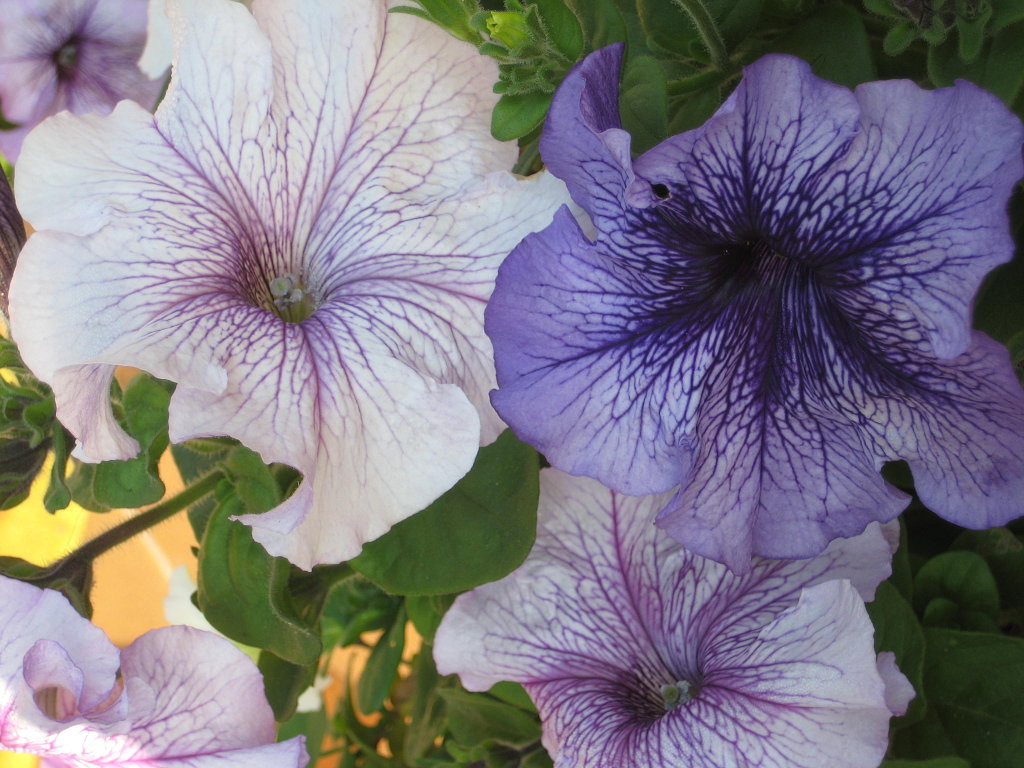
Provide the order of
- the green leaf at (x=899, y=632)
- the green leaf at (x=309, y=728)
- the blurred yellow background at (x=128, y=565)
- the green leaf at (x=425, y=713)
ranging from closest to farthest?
the green leaf at (x=899, y=632)
the green leaf at (x=425, y=713)
the green leaf at (x=309, y=728)
the blurred yellow background at (x=128, y=565)

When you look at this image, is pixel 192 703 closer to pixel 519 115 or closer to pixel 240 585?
pixel 240 585

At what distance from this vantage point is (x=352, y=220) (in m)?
0.49

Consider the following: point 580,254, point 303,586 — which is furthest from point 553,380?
point 303,586

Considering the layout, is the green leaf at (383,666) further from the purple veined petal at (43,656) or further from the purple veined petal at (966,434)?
the purple veined petal at (966,434)

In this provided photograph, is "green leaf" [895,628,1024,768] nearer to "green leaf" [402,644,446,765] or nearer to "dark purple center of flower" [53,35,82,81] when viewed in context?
"green leaf" [402,644,446,765]

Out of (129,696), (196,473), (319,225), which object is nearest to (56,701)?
(129,696)

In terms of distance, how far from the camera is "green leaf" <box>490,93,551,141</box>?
17.8 inches

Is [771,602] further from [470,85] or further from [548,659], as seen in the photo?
[470,85]

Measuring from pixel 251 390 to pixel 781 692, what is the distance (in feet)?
0.87

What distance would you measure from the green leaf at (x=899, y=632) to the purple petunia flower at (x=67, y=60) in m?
0.55

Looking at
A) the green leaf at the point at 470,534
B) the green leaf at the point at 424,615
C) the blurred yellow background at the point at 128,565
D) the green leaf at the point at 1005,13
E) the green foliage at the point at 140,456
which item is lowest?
the blurred yellow background at the point at 128,565

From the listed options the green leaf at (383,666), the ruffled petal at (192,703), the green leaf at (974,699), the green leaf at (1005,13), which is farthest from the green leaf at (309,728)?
the green leaf at (1005,13)

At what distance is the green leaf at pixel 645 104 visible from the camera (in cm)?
44

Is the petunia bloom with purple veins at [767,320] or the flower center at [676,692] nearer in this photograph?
the petunia bloom with purple veins at [767,320]
